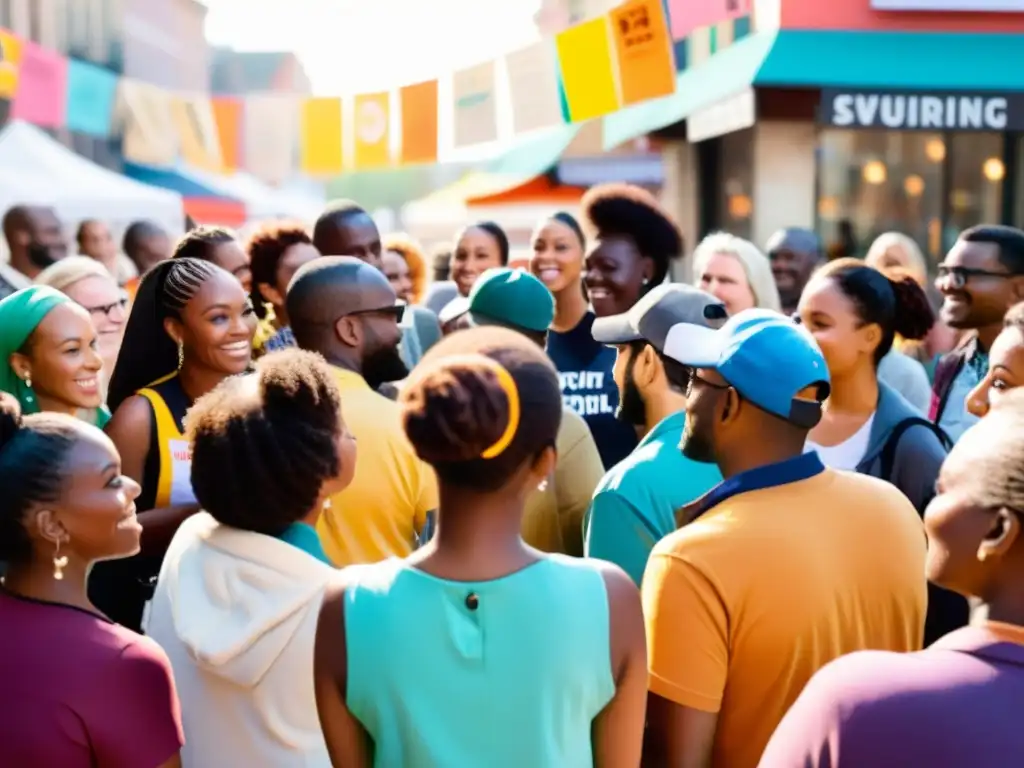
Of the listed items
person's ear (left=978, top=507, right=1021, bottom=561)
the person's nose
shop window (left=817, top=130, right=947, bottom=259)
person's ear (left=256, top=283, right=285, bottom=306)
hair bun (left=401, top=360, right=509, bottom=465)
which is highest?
shop window (left=817, top=130, right=947, bottom=259)

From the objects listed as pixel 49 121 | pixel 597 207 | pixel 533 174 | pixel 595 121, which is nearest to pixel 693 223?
pixel 533 174

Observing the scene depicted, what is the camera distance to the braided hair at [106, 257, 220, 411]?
4.40m

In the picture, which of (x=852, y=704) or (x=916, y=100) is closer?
(x=852, y=704)

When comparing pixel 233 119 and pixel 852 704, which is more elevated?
pixel 233 119

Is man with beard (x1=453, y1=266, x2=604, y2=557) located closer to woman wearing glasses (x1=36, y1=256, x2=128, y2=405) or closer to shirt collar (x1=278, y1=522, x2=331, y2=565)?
shirt collar (x1=278, y1=522, x2=331, y2=565)

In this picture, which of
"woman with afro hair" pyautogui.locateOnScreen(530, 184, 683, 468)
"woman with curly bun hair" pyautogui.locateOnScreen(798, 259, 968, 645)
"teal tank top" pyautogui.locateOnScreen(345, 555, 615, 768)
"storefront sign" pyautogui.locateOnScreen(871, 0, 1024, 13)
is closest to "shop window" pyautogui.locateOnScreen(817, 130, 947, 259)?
"storefront sign" pyautogui.locateOnScreen(871, 0, 1024, 13)

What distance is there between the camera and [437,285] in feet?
28.6

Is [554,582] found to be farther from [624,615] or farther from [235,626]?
[235,626]

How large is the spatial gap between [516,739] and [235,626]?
76 cm

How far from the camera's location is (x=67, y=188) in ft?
45.0

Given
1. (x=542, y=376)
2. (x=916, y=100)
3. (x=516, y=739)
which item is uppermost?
(x=916, y=100)

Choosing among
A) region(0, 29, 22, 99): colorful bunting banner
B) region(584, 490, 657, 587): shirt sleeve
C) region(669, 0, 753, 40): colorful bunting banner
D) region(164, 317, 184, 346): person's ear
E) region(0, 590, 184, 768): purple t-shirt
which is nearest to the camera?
region(0, 590, 184, 768): purple t-shirt

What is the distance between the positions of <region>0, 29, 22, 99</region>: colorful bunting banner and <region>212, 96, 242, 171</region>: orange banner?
4.43 metres

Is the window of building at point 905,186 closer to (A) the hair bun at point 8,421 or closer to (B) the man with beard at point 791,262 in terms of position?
(B) the man with beard at point 791,262
